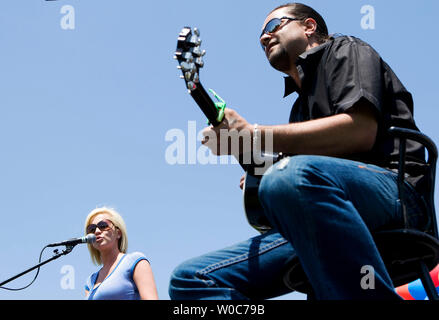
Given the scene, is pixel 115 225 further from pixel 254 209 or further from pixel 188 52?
pixel 188 52

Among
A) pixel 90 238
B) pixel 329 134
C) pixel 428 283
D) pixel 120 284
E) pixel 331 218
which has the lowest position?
pixel 120 284

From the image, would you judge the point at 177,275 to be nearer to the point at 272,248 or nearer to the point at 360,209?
the point at 272,248

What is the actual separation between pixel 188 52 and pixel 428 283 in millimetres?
1365

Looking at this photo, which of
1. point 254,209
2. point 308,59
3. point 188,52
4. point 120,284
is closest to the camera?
point 188,52

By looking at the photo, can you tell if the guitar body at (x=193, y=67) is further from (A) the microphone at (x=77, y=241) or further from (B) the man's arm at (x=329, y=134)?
(A) the microphone at (x=77, y=241)

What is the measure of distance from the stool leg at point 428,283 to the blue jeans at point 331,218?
24 centimetres

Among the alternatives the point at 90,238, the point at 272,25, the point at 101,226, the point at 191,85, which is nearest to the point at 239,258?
the point at 191,85

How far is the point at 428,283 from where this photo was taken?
2508mm

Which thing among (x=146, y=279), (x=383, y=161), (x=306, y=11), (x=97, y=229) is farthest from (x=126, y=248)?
(x=383, y=161)

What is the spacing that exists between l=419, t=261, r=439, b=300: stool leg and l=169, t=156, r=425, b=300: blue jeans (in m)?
0.24

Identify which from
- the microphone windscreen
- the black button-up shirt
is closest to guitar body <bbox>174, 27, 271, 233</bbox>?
the black button-up shirt

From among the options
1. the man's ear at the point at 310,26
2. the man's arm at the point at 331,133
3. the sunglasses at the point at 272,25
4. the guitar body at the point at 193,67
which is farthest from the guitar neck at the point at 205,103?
the man's ear at the point at 310,26

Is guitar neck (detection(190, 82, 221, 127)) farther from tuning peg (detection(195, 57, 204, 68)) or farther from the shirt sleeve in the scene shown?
the shirt sleeve

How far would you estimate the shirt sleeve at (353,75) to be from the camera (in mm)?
2483
